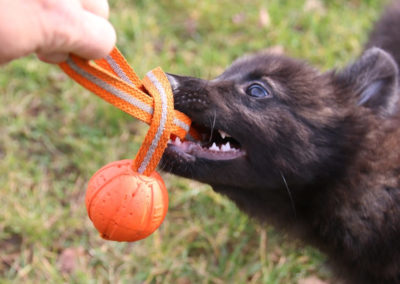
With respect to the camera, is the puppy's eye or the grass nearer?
the puppy's eye

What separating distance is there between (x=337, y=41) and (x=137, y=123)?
225 centimetres

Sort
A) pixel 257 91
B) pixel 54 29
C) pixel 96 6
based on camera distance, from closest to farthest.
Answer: pixel 54 29 → pixel 96 6 → pixel 257 91

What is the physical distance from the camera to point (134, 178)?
208cm

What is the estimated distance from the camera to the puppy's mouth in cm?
246

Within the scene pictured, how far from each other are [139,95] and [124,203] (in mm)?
447

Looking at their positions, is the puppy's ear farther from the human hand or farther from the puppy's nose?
the human hand

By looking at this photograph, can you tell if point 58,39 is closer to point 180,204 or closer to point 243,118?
point 243,118

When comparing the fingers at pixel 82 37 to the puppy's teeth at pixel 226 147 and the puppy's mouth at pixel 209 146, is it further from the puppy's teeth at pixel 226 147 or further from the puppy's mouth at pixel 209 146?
the puppy's teeth at pixel 226 147

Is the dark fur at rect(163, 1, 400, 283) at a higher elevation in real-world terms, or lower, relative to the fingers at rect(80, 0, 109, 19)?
lower

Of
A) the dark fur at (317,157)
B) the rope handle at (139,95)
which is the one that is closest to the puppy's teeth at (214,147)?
the dark fur at (317,157)

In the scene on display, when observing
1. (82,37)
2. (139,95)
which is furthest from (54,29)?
(139,95)

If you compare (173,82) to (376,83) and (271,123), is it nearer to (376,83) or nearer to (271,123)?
(271,123)

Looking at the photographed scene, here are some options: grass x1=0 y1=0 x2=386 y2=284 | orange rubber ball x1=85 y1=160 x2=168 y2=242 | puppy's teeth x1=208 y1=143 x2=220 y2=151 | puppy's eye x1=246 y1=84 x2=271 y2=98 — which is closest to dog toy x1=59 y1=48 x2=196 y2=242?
orange rubber ball x1=85 y1=160 x2=168 y2=242

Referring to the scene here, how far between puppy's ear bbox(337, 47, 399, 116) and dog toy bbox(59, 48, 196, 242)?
122cm
